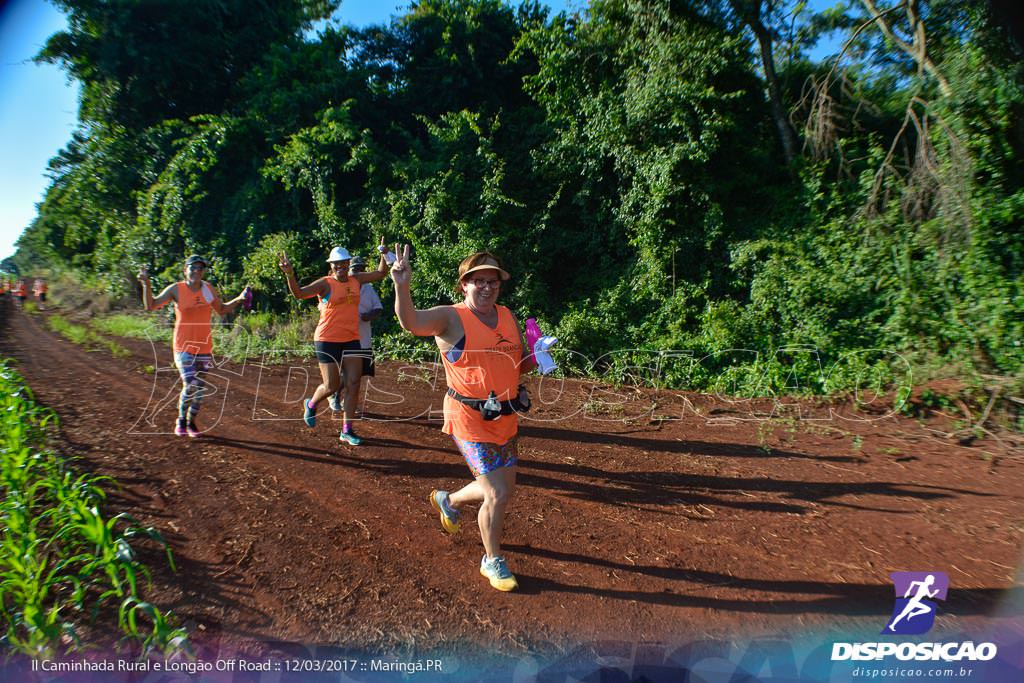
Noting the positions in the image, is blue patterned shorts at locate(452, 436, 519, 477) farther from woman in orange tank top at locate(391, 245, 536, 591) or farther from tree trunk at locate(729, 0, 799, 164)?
tree trunk at locate(729, 0, 799, 164)

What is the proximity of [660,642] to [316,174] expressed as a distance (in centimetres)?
1452

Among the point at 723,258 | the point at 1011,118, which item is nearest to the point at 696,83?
the point at 723,258

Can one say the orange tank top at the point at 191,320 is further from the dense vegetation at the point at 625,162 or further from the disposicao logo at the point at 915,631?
the disposicao logo at the point at 915,631

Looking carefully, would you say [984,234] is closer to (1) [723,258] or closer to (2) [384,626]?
(1) [723,258]

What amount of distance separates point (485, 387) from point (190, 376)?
14.5 feet

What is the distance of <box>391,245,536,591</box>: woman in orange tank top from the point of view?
322cm

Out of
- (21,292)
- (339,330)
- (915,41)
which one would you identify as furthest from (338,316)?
(21,292)

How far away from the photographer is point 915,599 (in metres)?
3.15

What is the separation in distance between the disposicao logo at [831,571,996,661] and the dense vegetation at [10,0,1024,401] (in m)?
4.50

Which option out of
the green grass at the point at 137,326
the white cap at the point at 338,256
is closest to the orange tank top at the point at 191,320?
the white cap at the point at 338,256

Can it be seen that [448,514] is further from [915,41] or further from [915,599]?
[915,41]

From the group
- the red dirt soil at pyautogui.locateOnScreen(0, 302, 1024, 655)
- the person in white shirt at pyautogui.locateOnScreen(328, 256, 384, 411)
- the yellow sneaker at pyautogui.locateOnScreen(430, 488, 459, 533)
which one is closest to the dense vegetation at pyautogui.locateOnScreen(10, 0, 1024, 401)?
the red dirt soil at pyautogui.locateOnScreen(0, 302, 1024, 655)

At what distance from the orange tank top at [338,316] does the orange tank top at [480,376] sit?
9.83 feet

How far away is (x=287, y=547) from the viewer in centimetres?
377
